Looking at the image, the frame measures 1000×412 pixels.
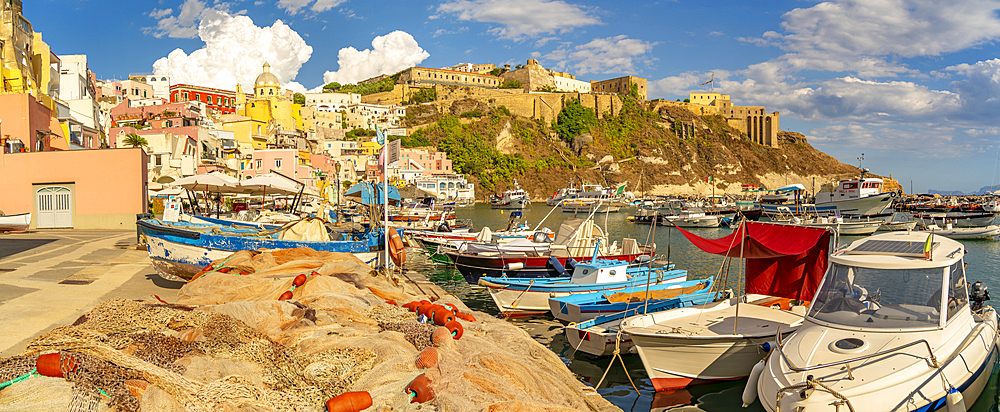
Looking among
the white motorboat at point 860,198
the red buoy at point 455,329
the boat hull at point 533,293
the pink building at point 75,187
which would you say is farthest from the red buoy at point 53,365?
the white motorboat at point 860,198

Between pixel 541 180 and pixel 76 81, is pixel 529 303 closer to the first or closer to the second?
pixel 76 81

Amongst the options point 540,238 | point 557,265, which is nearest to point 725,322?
point 557,265

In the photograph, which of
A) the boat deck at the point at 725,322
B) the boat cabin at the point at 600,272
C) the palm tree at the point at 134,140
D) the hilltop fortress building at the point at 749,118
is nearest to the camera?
the boat deck at the point at 725,322

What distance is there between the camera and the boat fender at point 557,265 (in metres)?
17.4

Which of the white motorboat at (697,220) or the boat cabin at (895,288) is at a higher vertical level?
the boat cabin at (895,288)

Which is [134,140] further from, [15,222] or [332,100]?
[332,100]

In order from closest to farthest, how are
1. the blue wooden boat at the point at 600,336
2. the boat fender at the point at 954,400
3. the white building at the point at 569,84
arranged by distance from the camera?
the boat fender at the point at 954,400, the blue wooden boat at the point at 600,336, the white building at the point at 569,84

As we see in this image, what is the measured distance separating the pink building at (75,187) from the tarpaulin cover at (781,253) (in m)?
25.9

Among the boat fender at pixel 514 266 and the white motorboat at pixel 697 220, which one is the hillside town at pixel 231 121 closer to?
the boat fender at pixel 514 266

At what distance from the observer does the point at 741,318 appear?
9.59 metres

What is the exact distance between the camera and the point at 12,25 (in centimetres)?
3294

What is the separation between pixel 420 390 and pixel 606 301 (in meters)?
7.66

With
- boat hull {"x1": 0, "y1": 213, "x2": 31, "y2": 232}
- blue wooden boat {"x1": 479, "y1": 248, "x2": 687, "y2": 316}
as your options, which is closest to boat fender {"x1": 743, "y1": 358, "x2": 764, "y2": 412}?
blue wooden boat {"x1": 479, "y1": 248, "x2": 687, "y2": 316}

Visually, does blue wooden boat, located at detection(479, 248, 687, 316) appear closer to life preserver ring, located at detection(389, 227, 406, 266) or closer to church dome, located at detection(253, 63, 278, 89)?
life preserver ring, located at detection(389, 227, 406, 266)
